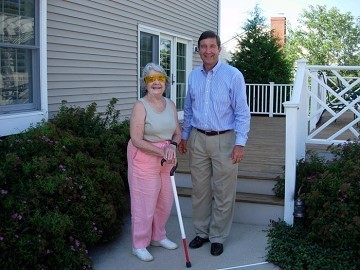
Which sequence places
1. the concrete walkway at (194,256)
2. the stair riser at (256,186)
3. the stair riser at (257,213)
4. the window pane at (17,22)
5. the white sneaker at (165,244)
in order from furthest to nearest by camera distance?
the stair riser at (256,186) → the stair riser at (257,213) → the window pane at (17,22) → the white sneaker at (165,244) → the concrete walkway at (194,256)

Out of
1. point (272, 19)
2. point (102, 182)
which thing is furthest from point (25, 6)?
point (272, 19)

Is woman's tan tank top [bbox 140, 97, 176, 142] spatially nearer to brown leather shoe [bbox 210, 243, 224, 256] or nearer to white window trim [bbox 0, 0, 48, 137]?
brown leather shoe [bbox 210, 243, 224, 256]

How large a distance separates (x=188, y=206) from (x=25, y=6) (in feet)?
8.21

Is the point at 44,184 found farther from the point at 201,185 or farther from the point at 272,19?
the point at 272,19

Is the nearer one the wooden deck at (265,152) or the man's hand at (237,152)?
the man's hand at (237,152)

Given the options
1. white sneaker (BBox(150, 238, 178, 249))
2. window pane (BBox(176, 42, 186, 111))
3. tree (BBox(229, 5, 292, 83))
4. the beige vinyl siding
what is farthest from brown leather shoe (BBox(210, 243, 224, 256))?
tree (BBox(229, 5, 292, 83))

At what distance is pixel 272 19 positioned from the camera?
26.5 m

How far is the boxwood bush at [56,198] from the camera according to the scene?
9.64ft

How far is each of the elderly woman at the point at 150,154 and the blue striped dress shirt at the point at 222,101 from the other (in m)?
0.24

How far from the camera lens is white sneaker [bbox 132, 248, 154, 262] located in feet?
11.6

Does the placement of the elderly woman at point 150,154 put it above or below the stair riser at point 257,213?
above

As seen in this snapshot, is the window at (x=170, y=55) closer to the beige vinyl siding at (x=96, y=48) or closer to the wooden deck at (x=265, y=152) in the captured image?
the beige vinyl siding at (x=96, y=48)

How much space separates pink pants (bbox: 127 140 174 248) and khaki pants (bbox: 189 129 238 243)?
0.25 meters

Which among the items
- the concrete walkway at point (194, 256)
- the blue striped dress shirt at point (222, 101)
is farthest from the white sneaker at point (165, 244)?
the blue striped dress shirt at point (222, 101)
